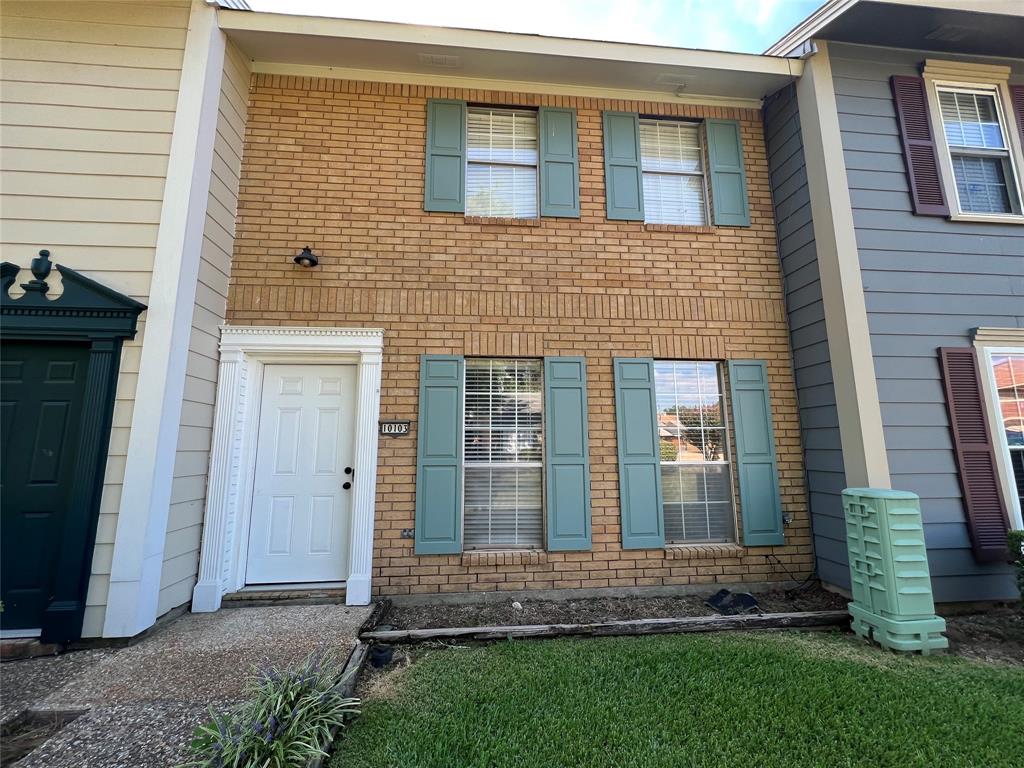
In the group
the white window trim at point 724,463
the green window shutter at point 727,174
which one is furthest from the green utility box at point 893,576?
the green window shutter at point 727,174

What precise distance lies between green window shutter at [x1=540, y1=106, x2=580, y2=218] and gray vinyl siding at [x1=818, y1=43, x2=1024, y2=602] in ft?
8.63

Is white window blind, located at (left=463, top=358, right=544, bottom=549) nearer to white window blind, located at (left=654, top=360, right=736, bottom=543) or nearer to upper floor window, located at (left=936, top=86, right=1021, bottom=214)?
white window blind, located at (left=654, top=360, right=736, bottom=543)

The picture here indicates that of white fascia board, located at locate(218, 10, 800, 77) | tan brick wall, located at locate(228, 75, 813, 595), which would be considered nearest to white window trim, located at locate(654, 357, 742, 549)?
tan brick wall, located at locate(228, 75, 813, 595)

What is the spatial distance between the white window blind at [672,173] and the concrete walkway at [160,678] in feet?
16.2

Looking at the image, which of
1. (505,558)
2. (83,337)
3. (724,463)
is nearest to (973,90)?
(724,463)

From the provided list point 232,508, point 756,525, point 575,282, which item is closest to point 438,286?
point 575,282

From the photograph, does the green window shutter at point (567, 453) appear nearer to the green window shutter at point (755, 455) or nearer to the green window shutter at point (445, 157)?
the green window shutter at point (755, 455)

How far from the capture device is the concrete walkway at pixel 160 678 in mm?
2090

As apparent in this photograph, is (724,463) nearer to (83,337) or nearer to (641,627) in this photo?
(641,627)

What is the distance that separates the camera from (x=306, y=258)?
4.08 m

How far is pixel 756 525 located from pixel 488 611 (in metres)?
2.67

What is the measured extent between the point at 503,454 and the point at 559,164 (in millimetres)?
3080

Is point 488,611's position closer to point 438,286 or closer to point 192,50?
point 438,286

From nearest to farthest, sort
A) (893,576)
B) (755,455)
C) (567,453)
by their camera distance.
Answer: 1. (893,576)
2. (567,453)
3. (755,455)
